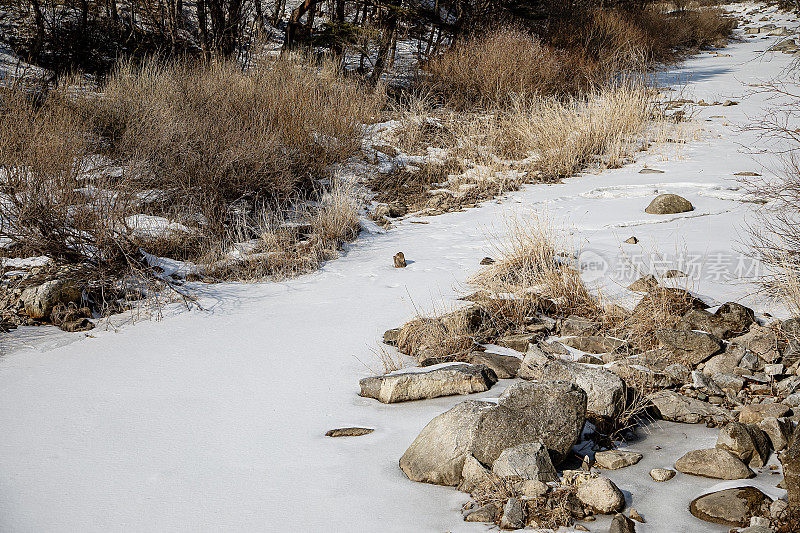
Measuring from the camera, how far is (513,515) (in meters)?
2.09

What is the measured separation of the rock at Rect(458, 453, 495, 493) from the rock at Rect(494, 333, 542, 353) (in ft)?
5.07

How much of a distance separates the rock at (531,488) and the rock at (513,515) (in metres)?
0.06

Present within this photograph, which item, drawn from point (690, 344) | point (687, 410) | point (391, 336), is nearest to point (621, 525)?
point (687, 410)

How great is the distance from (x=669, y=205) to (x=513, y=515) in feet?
16.1

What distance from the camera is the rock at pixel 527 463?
7.38 feet

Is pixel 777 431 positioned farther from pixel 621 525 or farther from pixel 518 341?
pixel 518 341

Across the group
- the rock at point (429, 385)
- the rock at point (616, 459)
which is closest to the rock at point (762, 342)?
the rock at point (616, 459)

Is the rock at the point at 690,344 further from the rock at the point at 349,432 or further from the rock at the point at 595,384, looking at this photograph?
the rock at the point at 349,432

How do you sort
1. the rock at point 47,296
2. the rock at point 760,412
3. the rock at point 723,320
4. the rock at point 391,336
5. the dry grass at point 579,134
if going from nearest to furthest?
the rock at point 760,412 < the rock at point 723,320 < the rock at point 391,336 < the rock at point 47,296 < the dry grass at point 579,134

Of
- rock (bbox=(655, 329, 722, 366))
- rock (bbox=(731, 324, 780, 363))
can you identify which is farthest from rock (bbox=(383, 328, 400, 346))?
rock (bbox=(731, 324, 780, 363))

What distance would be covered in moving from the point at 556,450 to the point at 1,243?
17.0 feet

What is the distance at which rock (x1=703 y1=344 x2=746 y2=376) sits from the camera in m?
3.28

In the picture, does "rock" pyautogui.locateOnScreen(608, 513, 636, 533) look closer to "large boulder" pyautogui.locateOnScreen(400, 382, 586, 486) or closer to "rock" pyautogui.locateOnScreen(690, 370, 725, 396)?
"large boulder" pyautogui.locateOnScreen(400, 382, 586, 486)

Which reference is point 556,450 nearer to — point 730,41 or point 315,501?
point 315,501
